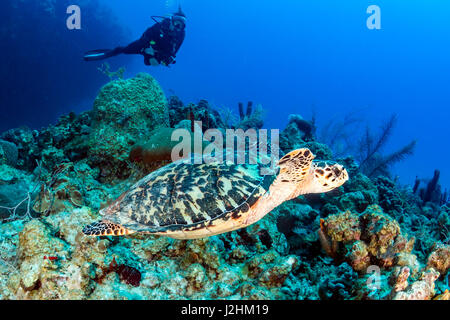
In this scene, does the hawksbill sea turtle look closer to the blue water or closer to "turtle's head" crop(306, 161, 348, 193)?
"turtle's head" crop(306, 161, 348, 193)

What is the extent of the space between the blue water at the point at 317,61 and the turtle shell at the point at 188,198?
66771 millimetres

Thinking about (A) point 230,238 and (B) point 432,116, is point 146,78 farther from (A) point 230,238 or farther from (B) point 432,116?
(B) point 432,116

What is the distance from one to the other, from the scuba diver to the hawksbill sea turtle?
250 inches

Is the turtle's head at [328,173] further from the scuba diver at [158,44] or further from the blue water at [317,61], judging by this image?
the blue water at [317,61]

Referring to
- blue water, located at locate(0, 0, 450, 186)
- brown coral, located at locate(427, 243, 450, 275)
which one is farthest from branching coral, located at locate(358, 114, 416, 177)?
blue water, located at locate(0, 0, 450, 186)

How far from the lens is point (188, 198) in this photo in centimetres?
235

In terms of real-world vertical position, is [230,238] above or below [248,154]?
below

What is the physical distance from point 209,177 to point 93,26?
37.7 m

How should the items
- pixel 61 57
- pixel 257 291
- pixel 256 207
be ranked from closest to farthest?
pixel 257 291, pixel 256 207, pixel 61 57

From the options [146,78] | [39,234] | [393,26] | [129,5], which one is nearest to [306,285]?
[39,234]

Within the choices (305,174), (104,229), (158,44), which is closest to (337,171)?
(305,174)

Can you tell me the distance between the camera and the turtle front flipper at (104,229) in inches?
85.9

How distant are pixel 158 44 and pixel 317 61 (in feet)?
342

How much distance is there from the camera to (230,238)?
10.5 ft
